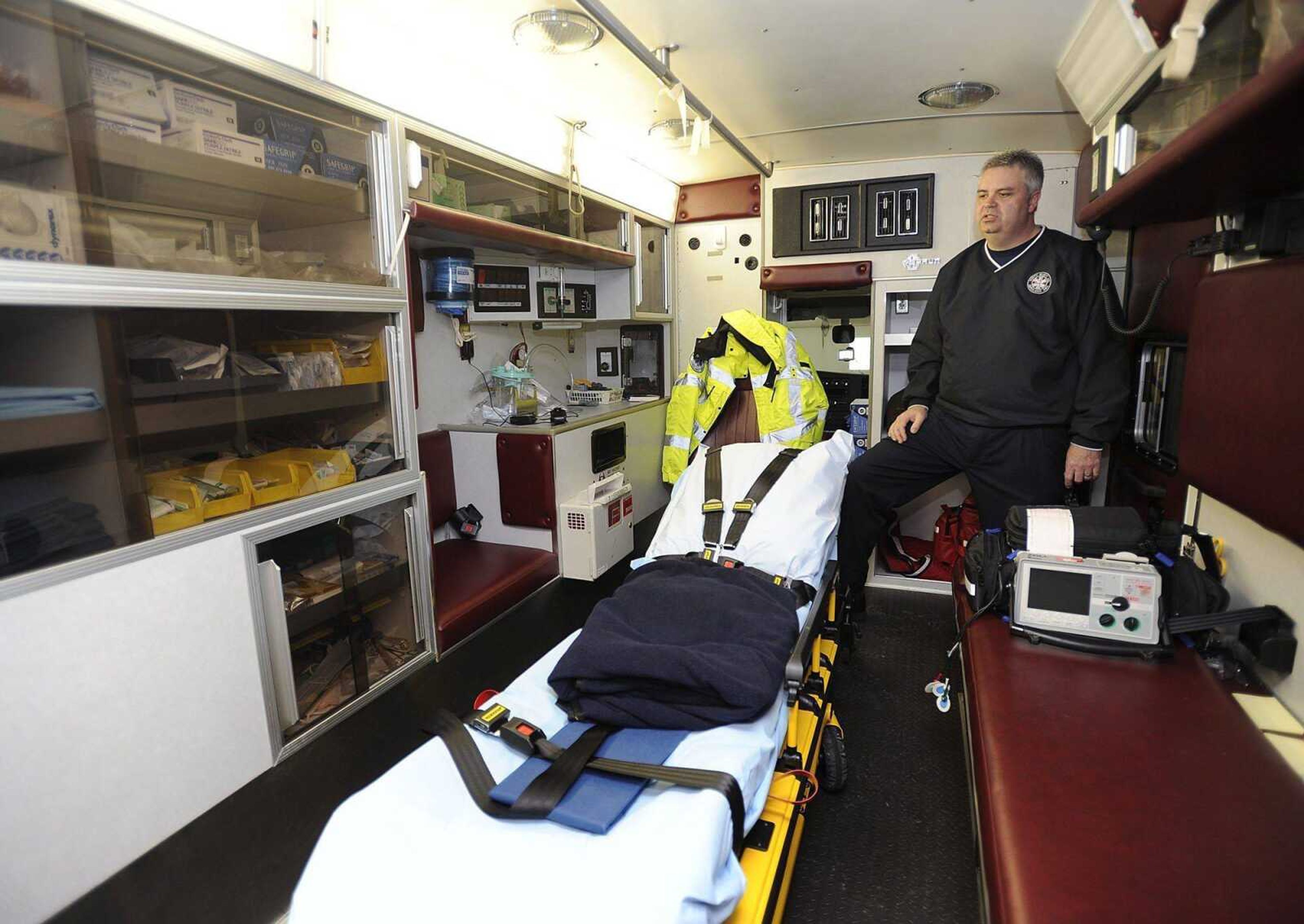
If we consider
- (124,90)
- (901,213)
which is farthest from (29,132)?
(901,213)

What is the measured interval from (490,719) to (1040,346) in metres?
2.42

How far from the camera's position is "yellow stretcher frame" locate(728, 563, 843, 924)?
4.30ft

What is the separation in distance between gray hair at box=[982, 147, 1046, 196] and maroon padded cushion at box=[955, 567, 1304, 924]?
1.85m

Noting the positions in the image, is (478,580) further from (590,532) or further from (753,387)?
(753,387)

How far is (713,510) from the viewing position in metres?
2.37

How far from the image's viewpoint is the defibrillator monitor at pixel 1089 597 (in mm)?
1598

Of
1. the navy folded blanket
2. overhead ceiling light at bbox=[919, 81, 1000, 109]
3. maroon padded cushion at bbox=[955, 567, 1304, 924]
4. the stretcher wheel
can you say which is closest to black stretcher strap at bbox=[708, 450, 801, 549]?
the navy folded blanket

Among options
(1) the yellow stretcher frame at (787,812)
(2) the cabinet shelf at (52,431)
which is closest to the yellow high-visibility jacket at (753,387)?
(1) the yellow stretcher frame at (787,812)

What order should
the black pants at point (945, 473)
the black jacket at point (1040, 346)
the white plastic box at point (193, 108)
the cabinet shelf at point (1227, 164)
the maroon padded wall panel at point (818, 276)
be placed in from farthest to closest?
1. the maroon padded wall panel at point (818, 276)
2. the black pants at point (945, 473)
3. the black jacket at point (1040, 346)
4. the white plastic box at point (193, 108)
5. the cabinet shelf at point (1227, 164)

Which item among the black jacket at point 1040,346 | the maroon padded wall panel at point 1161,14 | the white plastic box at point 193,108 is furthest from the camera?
the black jacket at point 1040,346

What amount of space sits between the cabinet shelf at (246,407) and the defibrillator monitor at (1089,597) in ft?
7.57

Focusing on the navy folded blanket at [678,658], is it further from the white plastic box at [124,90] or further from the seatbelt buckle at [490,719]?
the white plastic box at [124,90]

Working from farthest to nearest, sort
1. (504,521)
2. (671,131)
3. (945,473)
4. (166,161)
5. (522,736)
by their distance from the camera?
(504,521) → (671,131) → (945,473) → (166,161) → (522,736)

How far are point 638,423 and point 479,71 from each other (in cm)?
238
